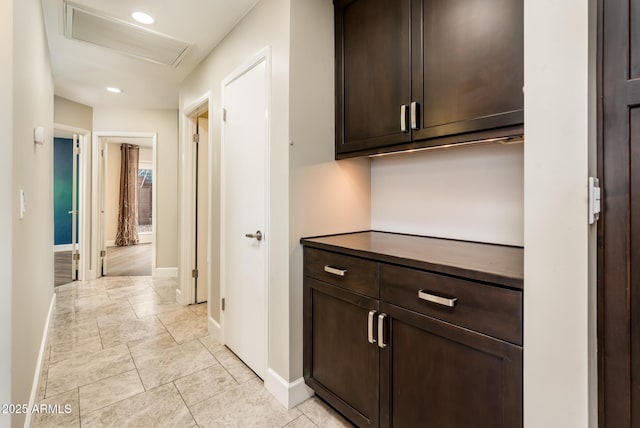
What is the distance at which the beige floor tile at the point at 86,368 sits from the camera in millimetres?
1978

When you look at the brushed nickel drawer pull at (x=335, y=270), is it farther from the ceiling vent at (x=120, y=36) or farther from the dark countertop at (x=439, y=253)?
the ceiling vent at (x=120, y=36)

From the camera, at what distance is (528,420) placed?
918 millimetres

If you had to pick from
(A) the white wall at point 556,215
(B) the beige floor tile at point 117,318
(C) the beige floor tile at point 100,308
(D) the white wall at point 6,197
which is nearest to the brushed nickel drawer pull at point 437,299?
(A) the white wall at point 556,215

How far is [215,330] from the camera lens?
2.64 m

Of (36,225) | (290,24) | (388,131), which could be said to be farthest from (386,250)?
(36,225)

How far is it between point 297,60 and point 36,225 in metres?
2.01

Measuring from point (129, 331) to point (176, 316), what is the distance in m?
0.44

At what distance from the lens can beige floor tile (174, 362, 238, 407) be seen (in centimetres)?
187

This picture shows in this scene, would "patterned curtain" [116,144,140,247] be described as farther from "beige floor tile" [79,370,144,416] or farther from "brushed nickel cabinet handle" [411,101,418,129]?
"brushed nickel cabinet handle" [411,101,418,129]

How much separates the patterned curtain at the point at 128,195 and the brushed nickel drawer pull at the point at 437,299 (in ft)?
25.8

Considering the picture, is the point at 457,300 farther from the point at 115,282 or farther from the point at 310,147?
the point at 115,282

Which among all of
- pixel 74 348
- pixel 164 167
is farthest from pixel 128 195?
pixel 74 348

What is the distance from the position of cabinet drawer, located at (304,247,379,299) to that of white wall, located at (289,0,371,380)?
0.33 ft

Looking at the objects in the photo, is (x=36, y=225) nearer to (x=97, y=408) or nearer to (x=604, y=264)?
(x=97, y=408)
